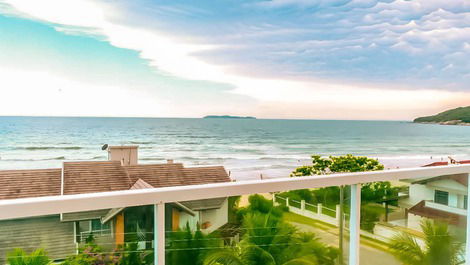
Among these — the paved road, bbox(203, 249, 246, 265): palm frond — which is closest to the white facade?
the paved road

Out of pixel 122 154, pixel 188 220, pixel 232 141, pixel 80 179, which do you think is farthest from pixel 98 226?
pixel 232 141

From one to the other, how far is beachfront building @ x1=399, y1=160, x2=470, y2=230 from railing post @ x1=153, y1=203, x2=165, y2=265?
890mm

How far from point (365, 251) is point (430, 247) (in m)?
0.32

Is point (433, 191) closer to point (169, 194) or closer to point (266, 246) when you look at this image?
point (266, 246)

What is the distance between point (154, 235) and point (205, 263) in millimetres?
180

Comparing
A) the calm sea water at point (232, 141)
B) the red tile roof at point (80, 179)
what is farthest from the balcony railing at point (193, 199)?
the calm sea water at point (232, 141)

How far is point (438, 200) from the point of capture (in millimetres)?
1403

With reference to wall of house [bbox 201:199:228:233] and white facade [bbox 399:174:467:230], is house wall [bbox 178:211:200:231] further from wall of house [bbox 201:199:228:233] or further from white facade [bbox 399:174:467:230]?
white facade [bbox 399:174:467:230]

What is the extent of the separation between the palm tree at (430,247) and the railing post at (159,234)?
84 cm

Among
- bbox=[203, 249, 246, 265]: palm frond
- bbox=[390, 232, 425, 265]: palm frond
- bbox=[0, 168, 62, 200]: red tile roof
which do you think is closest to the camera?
bbox=[203, 249, 246, 265]: palm frond

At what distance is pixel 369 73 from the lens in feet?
75.8

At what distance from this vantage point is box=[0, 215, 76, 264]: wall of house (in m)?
0.78

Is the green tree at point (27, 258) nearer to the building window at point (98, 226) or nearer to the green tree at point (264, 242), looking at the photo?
the building window at point (98, 226)

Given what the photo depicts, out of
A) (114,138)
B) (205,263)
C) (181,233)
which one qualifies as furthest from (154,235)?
(114,138)
